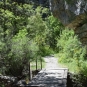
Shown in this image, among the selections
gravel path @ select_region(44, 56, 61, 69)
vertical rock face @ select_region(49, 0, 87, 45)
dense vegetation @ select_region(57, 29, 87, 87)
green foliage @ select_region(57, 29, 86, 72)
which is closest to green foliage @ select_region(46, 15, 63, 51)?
green foliage @ select_region(57, 29, 86, 72)

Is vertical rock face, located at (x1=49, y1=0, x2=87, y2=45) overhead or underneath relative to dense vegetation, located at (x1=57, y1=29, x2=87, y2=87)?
overhead

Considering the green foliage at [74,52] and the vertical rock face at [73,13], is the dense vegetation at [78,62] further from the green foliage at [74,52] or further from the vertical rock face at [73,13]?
the vertical rock face at [73,13]

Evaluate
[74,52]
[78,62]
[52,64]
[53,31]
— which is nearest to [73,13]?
[78,62]

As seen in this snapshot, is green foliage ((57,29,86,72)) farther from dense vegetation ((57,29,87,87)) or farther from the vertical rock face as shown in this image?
the vertical rock face

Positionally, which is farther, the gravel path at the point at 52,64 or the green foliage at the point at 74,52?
the gravel path at the point at 52,64

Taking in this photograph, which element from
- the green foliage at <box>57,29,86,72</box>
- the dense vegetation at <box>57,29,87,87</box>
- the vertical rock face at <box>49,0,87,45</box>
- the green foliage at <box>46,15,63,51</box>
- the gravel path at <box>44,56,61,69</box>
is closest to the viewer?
the vertical rock face at <box>49,0,87,45</box>

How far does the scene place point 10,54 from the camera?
1034cm

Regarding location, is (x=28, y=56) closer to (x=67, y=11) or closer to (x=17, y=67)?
(x=17, y=67)

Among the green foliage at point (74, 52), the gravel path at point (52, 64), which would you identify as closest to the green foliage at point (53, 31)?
the green foliage at point (74, 52)

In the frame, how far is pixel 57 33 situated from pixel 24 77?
66.3ft

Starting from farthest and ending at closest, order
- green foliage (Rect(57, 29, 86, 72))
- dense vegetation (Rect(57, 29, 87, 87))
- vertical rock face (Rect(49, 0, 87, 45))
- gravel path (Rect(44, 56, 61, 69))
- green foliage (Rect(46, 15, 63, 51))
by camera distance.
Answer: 1. green foliage (Rect(46, 15, 63, 51))
2. gravel path (Rect(44, 56, 61, 69))
3. green foliage (Rect(57, 29, 86, 72))
4. dense vegetation (Rect(57, 29, 87, 87))
5. vertical rock face (Rect(49, 0, 87, 45))

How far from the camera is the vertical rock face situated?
1152 cm

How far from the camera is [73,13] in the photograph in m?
12.0

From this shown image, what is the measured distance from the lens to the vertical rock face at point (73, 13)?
11.5 m
